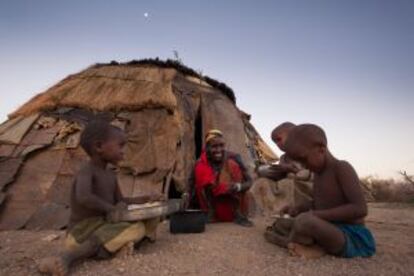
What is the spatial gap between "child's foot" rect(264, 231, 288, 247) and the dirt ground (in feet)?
0.18

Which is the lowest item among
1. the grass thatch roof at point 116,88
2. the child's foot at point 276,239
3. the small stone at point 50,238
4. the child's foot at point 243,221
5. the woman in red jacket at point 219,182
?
the small stone at point 50,238

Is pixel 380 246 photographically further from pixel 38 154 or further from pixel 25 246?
pixel 38 154

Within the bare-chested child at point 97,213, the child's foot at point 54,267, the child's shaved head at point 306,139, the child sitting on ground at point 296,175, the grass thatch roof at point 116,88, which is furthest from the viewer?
the grass thatch roof at point 116,88

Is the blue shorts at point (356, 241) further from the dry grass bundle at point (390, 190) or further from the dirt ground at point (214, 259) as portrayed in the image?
the dry grass bundle at point (390, 190)

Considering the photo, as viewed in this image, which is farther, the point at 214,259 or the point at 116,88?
the point at 116,88

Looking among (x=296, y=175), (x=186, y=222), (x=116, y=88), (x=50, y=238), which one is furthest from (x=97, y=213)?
(x=116, y=88)

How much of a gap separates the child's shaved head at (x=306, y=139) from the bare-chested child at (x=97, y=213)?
1.35 m

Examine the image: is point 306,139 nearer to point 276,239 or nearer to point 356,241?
point 356,241

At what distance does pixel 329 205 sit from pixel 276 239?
0.70 meters

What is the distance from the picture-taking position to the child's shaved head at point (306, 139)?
3363mm

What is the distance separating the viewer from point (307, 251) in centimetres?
340

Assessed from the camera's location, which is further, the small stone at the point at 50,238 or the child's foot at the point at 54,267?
the small stone at the point at 50,238

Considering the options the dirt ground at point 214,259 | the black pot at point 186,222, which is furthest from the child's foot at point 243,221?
the black pot at point 186,222

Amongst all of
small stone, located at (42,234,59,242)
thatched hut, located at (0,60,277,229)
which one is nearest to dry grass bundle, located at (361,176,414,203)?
thatched hut, located at (0,60,277,229)
